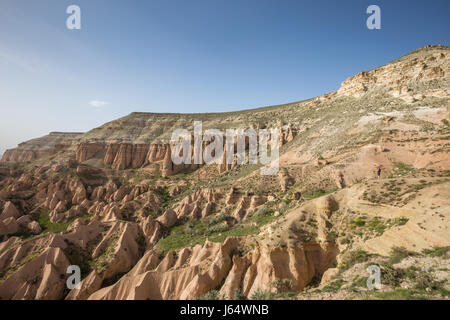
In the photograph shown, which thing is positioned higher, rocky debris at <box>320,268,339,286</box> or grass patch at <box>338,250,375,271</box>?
grass patch at <box>338,250,375,271</box>

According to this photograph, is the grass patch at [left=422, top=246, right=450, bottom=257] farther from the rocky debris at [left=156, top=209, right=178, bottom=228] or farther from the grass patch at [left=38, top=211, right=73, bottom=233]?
the grass patch at [left=38, top=211, right=73, bottom=233]

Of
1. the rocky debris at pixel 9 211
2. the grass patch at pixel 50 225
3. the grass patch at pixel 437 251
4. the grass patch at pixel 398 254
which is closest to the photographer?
the grass patch at pixel 437 251

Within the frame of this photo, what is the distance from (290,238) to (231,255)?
19.8 ft

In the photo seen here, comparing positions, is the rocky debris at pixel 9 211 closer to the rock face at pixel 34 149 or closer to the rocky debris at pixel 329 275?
the rocky debris at pixel 329 275

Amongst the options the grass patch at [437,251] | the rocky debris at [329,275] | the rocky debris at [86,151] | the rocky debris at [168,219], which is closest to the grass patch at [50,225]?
the rocky debris at [168,219]

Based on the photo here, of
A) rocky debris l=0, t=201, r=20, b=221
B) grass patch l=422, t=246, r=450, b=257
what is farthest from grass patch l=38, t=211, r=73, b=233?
grass patch l=422, t=246, r=450, b=257

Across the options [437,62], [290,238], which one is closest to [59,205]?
[290,238]

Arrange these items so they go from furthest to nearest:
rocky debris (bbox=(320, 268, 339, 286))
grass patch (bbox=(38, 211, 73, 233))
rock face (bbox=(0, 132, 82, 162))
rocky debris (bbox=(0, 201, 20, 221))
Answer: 1. rock face (bbox=(0, 132, 82, 162))
2. rocky debris (bbox=(0, 201, 20, 221))
3. grass patch (bbox=(38, 211, 73, 233))
4. rocky debris (bbox=(320, 268, 339, 286))

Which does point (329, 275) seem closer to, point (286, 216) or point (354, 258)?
point (354, 258)

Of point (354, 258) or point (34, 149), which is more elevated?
point (34, 149)

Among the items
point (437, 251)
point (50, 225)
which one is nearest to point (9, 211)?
point (50, 225)

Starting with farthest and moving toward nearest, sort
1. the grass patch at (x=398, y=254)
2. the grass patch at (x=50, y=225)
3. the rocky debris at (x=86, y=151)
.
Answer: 1. the rocky debris at (x=86, y=151)
2. the grass patch at (x=50, y=225)
3. the grass patch at (x=398, y=254)

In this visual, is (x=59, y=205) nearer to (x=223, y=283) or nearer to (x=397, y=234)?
(x=223, y=283)
